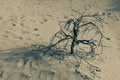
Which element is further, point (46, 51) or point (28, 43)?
point (28, 43)

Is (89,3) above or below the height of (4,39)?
above

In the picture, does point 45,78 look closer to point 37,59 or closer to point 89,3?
point 37,59

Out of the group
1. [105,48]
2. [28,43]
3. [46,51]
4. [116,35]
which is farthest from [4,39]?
[116,35]

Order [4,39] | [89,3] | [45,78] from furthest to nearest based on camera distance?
1. [89,3]
2. [4,39]
3. [45,78]

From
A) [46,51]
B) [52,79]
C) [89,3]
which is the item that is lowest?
[52,79]

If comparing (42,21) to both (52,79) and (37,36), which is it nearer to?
(37,36)

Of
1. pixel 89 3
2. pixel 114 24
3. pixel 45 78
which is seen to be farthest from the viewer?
pixel 89 3
